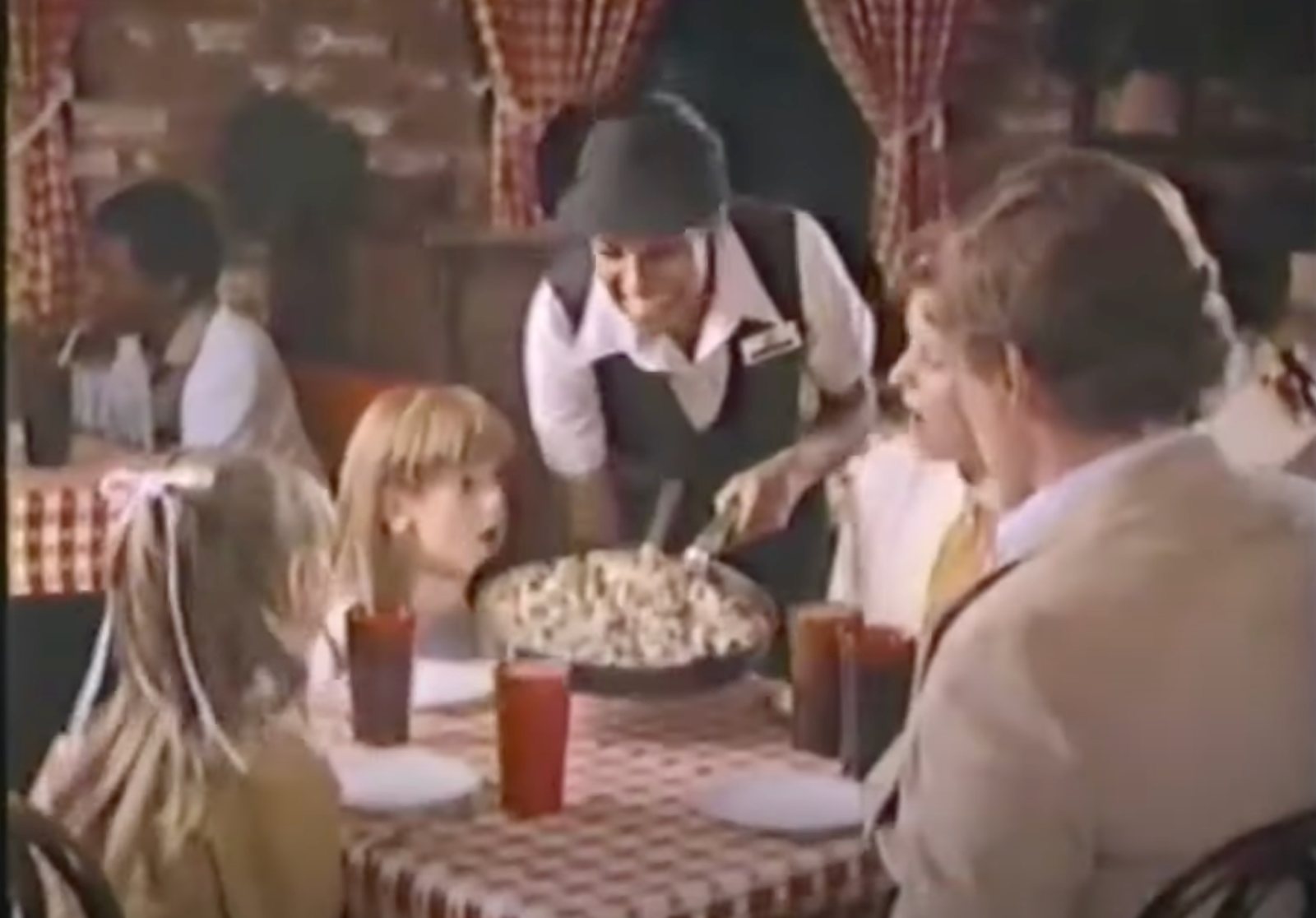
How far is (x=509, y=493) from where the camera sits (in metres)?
1.59

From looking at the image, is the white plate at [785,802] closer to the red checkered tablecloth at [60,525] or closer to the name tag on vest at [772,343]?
the name tag on vest at [772,343]

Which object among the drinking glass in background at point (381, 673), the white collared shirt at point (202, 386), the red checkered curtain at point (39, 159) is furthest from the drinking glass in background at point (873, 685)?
the red checkered curtain at point (39, 159)

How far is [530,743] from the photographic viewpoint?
5.20 ft

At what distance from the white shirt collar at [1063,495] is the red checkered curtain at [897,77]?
17 centimetres

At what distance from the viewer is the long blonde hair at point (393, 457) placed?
5.07 ft

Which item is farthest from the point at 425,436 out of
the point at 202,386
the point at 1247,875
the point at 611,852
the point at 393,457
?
the point at 1247,875

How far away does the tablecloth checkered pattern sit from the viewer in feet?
4.71

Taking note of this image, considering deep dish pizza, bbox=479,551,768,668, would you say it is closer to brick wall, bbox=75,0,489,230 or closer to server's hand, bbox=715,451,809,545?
server's hand, bbox=715,451,809,545

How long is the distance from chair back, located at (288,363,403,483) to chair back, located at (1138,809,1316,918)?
0.51 meters

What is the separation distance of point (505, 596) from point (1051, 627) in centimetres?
33

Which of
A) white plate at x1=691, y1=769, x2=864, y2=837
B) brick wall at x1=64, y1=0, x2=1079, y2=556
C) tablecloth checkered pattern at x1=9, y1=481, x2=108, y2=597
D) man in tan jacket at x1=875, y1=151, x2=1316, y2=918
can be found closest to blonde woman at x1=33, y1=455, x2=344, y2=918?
tablecloth checkered pattern at x1=9, y1=481, x2=108, y2=597

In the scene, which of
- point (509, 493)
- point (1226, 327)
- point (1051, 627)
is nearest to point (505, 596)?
point (509, 493)

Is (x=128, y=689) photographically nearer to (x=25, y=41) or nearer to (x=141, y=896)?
(x=141, y=896)

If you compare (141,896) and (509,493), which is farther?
(509,493)
